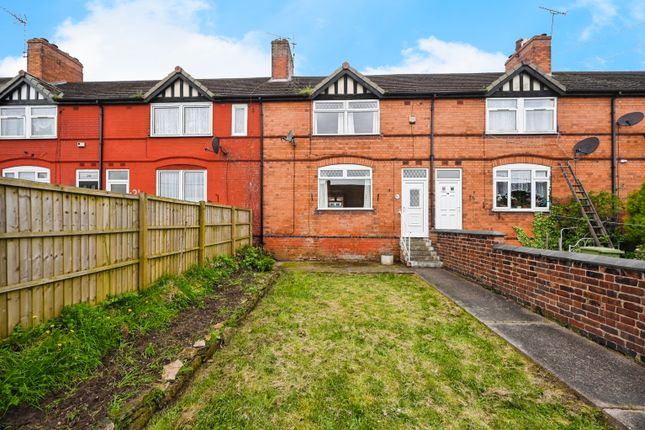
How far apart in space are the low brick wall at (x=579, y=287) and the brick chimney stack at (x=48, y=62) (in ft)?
60.6

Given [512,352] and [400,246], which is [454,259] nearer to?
[400,246]

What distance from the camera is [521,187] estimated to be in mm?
11055

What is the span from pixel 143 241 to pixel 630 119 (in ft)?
50.8

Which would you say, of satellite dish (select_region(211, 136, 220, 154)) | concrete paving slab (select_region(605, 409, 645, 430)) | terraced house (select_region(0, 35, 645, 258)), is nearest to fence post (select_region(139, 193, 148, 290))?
concrete paving slab (select_region(605, 409, 645, 430))

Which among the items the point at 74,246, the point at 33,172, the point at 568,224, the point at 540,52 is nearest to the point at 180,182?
the point at 33,172

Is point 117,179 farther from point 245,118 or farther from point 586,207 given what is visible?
point 586,207

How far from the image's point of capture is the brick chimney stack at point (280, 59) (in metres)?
13.1

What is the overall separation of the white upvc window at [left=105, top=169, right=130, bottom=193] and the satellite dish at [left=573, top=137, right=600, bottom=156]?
17.0 metres

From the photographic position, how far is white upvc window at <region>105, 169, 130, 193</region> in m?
11.9

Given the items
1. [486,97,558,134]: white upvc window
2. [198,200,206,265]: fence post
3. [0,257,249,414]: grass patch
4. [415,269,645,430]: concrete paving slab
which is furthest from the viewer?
[486,97,558,134]: white upvc window

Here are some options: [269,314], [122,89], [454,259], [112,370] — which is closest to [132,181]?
[122,89]

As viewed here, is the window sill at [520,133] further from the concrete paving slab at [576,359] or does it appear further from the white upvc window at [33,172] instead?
the white upvc window at [33,172]

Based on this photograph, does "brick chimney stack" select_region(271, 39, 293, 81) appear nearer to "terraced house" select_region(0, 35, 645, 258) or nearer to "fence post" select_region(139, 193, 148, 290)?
"terraced house" select_region(0, 35, 645, 258)

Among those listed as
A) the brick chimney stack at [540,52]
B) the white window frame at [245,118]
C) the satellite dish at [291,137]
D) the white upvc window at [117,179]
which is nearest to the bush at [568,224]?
the brick chimney stack at [540,52]
